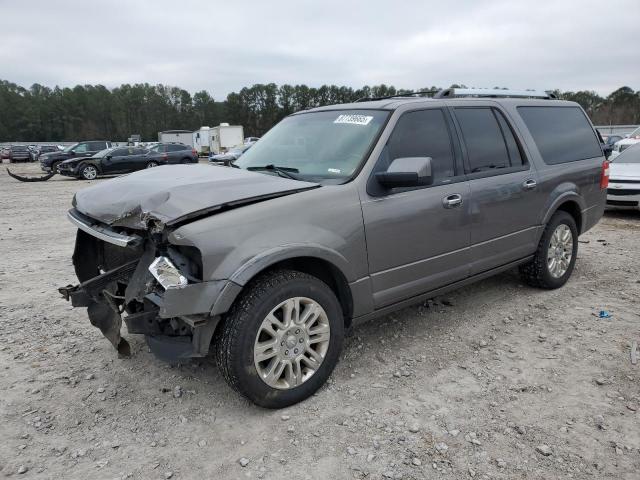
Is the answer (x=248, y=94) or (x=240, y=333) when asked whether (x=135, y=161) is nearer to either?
(x=240, y=333)

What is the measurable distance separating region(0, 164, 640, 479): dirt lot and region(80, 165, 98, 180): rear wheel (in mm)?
18326

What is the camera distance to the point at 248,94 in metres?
90.4

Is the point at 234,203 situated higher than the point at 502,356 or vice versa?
the point at 234,203

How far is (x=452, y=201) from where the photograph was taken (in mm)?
3629

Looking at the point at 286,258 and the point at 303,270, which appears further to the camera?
the point at 303,270

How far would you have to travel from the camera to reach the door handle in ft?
11.8

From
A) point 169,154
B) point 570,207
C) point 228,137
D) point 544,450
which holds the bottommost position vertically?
point 544,450

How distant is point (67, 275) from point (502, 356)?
194 inches

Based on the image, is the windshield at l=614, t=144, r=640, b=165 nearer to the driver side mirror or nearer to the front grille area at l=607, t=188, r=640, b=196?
the front grille area at l=607, t=188, r=640, b=196

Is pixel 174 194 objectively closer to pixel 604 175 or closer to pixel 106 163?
pixel 604 175

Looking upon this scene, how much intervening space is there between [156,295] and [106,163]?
21.3 meters

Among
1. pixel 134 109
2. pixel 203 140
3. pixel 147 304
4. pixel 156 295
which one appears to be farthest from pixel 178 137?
pixel 156 295

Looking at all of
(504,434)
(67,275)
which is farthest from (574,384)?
(67,275)

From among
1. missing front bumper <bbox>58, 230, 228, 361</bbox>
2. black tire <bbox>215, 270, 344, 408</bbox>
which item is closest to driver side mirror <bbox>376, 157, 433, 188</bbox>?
black tire <bbox>215, 270, 344, 408</bbox>
